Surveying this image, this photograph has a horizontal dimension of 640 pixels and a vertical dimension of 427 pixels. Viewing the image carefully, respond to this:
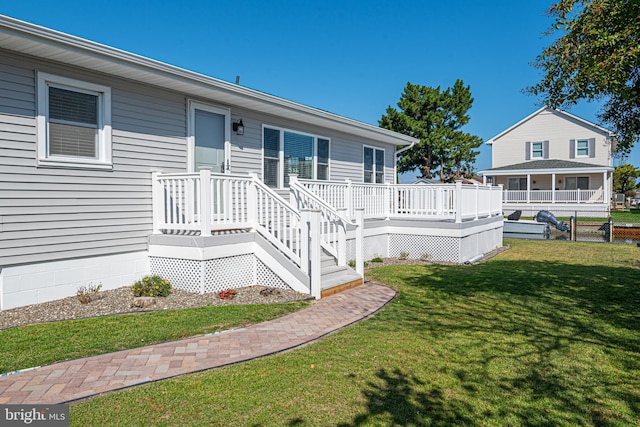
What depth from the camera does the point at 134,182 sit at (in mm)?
7590

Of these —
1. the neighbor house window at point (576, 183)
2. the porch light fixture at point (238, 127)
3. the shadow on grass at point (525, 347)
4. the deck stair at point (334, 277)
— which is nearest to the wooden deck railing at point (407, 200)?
the deck stair at point (334, 277)

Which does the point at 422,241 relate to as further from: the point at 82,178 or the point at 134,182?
the point at 82,178

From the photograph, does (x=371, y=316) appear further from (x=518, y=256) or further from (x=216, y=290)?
(x=518, y=256)

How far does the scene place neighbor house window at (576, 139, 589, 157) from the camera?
29.5 m

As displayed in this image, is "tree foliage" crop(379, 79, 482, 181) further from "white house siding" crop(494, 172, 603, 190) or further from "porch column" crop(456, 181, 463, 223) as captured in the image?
"porch column" crop(456, 181, 463, 223)

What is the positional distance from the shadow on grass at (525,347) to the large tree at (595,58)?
2873 mm

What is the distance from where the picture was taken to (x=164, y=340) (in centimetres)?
494

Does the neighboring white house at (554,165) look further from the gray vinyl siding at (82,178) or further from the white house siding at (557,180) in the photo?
the gray vinyl siding at (82,178)

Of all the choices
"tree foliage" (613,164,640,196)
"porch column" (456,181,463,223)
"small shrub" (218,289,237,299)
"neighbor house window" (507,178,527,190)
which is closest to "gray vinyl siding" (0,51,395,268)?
"small shrub" (218,289,237,299)

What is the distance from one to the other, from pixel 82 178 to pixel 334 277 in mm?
4589

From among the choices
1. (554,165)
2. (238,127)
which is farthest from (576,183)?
(238,127)

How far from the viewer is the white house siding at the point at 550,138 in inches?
1145

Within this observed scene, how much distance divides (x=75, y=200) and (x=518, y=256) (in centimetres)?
1157

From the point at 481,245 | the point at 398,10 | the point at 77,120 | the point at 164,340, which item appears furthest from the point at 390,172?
the point at 164,340
